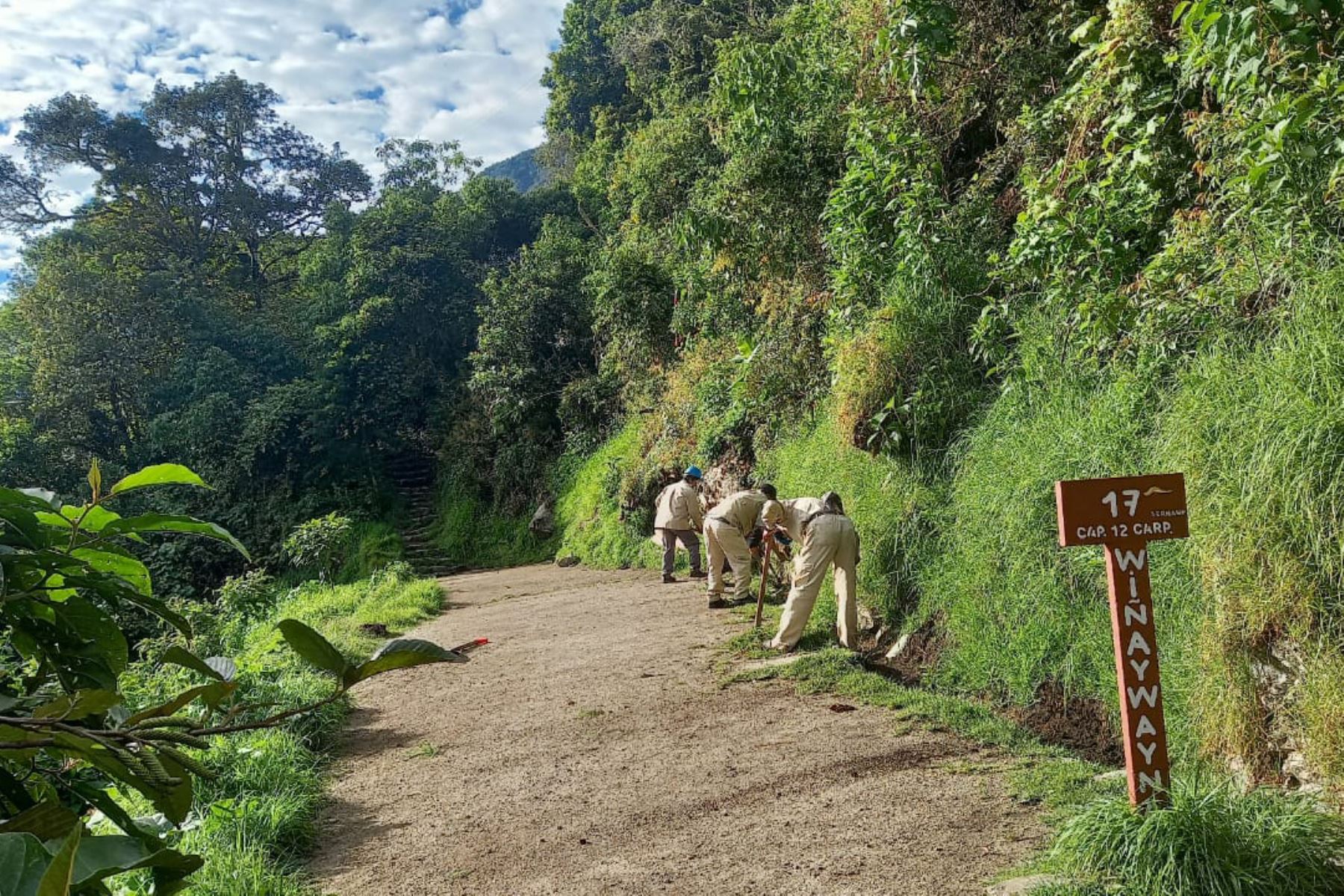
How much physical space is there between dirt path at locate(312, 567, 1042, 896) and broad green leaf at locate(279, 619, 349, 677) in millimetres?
2822

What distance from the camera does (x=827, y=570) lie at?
21.6 feet

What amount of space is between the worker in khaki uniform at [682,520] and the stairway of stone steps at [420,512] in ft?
27.2

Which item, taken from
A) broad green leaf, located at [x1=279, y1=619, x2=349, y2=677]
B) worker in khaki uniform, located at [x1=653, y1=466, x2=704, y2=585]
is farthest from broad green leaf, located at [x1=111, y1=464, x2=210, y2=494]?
worker in khaki uniform, located at [x1=653, y1=466, x2=704, y2=585]

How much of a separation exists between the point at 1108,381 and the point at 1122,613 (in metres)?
2.29

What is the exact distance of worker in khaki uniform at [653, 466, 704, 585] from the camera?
34.4 feet

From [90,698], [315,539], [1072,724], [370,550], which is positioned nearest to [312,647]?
[90,698]

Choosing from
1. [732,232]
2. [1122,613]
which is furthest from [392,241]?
[1122,613]

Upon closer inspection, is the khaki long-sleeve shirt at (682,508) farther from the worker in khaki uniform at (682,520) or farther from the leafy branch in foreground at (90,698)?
the leafy branch in foreground at (90,698)

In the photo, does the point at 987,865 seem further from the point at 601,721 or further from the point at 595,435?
the point at 595,435

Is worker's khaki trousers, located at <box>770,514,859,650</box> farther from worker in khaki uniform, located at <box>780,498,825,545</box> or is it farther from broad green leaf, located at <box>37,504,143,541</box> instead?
broad green leaf, located at <box>37,504,143,541</box>

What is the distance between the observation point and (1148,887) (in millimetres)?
2762

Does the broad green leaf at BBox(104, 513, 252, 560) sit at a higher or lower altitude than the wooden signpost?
higher

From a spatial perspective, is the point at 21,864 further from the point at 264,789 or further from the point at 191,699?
the point at 264,789

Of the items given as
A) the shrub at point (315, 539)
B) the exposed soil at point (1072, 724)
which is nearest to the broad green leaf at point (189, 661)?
the exposed soil at point (1072, 724)
